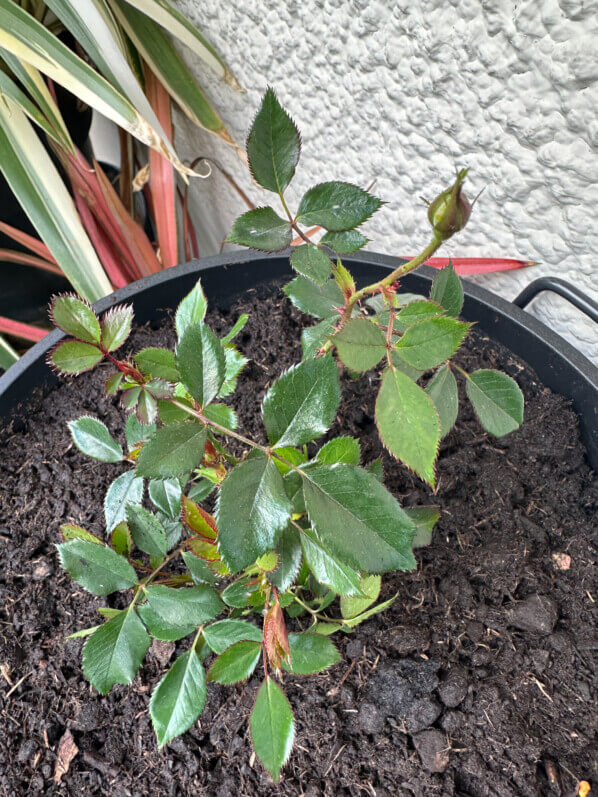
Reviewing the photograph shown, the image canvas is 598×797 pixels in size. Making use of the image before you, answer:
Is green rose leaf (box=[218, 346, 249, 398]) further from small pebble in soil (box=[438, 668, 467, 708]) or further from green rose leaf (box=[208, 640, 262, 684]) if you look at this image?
small pebble in soil (box=[438, 668, 467, 708])

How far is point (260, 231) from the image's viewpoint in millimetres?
514

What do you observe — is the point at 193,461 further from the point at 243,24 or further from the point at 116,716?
the point at 243,24

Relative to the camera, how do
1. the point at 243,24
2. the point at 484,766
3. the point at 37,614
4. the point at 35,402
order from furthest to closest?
1. the point at 243,24
2. the point at 35,402
3. the point at 37,614
4. the point at 484,766

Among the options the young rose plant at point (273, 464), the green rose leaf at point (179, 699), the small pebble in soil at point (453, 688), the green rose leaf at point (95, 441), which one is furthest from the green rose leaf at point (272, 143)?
the small pebble in soil at point (453, 688)

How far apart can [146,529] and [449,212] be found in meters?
0.40

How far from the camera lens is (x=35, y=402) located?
87 centimetres

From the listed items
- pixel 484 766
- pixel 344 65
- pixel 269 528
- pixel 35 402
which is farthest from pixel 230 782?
pixel 344 65

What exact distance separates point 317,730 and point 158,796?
0.57 feet

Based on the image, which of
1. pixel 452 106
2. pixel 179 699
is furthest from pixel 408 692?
pixel 452 106

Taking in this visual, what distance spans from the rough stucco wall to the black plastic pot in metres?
0.12

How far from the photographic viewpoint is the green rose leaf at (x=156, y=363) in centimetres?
53

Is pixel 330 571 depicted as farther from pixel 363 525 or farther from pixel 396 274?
pixel 396 274

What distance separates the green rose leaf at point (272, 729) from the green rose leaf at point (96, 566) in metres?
0.16

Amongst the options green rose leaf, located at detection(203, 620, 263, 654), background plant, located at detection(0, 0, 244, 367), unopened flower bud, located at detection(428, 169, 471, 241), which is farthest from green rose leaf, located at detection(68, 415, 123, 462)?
background plant, located at detection(0, 0, 244, 367)
